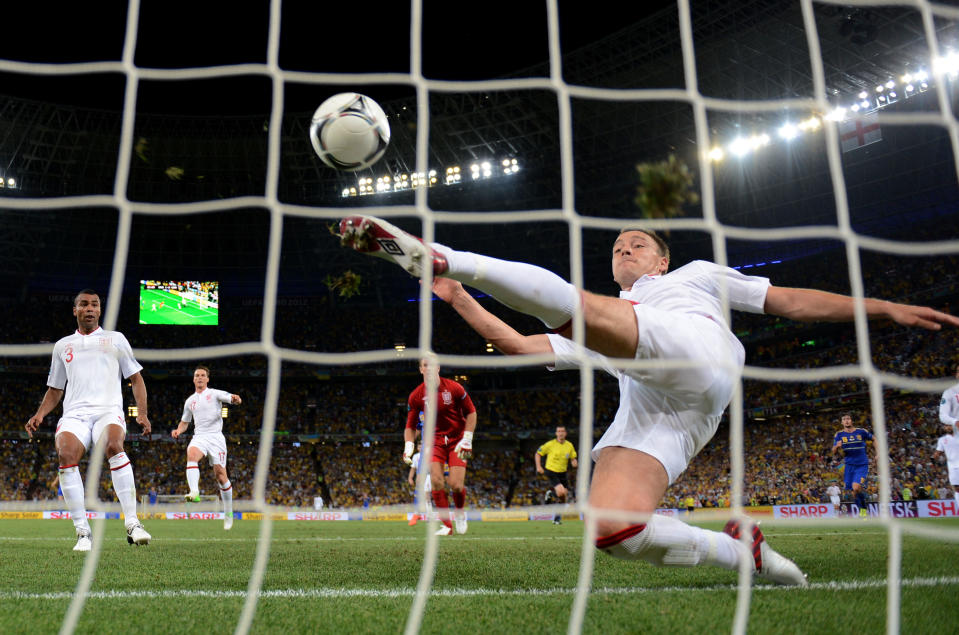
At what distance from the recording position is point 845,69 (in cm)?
2139

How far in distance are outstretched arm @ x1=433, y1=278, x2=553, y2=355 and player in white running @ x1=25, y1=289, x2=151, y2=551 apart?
3441mm

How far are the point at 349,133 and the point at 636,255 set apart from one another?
1737mm

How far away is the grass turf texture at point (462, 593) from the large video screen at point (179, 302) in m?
26.2

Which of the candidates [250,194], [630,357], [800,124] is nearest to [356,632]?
[630,357]

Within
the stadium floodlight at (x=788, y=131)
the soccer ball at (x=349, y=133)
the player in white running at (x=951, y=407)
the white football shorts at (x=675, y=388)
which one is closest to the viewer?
the white football shorts at (x=675, y=388)

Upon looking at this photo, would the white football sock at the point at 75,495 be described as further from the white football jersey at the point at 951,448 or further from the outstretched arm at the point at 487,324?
the white football jersey at the point at 951,448

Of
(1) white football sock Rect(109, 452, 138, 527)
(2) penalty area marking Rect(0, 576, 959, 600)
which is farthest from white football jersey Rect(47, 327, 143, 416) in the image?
(2) penalty area marking Rect(0, 576, 959, 600)

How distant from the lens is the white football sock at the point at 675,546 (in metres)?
3.26

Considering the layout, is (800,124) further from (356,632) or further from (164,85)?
(356,632)

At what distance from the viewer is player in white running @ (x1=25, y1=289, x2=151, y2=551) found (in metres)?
5.93

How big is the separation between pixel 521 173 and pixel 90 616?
24241 mm

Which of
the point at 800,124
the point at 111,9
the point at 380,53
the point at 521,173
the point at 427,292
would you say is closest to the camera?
the point at 427,292

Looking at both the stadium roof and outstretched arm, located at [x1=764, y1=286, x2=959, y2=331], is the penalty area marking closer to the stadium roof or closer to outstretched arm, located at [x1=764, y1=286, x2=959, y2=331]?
outstretched arm, located at [x1=764, y1=286, x2=959, y2=331]

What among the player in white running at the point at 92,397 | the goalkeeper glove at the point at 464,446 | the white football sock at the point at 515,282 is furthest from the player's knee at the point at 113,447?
the white football sock at the point at 515,282
